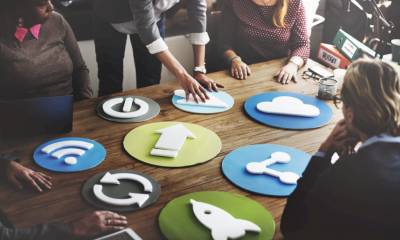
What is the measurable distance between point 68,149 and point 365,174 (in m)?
0.78

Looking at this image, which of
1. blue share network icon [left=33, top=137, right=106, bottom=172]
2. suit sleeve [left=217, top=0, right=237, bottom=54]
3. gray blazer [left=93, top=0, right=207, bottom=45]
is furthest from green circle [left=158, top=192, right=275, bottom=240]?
suit sleeve [left=217, top=0, right=237, bottom=54]

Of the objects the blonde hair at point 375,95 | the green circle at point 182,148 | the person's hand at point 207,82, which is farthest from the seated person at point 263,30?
the blonde hair at point 375,95

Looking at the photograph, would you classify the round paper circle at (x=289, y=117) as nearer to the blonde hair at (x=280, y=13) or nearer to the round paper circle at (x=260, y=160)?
the round paper circle at (x=260, y=160)

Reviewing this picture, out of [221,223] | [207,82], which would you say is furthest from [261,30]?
[221,223]

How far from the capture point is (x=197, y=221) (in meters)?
1.17

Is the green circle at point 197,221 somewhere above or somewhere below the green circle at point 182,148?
below

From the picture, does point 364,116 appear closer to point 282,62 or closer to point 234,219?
point 234,219

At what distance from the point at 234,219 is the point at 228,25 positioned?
128 centimetres

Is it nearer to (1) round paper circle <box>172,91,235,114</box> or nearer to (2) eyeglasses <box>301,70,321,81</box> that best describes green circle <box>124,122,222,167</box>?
(1) round paper circle <box>172,91,235,114</box>

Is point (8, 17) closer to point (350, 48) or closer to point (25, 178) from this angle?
point (25, 178)

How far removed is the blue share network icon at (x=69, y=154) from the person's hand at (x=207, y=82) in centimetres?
50

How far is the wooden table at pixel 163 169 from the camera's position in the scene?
1.20 metres

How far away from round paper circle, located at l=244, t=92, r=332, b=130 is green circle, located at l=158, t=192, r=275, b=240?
Answer: 1.35 ft

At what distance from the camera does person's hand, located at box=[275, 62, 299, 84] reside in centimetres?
189
